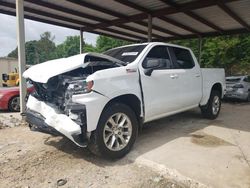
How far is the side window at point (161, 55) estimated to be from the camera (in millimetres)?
4784

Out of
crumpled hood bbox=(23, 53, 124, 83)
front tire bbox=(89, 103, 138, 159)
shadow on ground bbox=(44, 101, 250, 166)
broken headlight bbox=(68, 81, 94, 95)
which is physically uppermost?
crumpled hood bbox=(23, 53, 124, 83)

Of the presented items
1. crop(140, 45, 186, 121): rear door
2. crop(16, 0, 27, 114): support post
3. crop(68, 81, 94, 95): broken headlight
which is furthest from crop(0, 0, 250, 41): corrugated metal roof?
crop(68, 81, 94, 95): broken headlight

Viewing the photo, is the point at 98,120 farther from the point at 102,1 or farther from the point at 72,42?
the point at 72,42

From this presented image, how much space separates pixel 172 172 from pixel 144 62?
203 cm

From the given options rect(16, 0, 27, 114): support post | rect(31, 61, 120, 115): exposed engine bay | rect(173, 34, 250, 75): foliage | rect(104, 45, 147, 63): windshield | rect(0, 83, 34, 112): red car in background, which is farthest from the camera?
rect(173, 34, 250, 75): foliage

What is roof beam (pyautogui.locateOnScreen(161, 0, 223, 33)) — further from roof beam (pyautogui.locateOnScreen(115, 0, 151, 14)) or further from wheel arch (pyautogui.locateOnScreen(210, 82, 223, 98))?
wheel arch (pyautogui.locateOnScreen(210, 82, 223, 98))

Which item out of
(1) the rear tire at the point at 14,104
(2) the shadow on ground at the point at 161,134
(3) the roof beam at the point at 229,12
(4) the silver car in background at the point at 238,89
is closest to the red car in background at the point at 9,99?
(1) the rear tire at the point at 14,104

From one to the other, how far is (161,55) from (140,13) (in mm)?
5569

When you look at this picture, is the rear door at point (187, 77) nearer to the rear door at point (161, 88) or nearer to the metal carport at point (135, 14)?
the rear door at point (161, 88)

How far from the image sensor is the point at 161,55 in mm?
5066

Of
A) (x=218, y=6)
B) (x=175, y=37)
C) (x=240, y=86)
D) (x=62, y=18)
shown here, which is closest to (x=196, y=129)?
(x=218, y=6)

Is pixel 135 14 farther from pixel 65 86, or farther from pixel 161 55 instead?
pixel 65 86

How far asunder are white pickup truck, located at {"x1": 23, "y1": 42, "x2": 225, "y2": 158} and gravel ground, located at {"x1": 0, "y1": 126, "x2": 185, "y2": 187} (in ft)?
1.04

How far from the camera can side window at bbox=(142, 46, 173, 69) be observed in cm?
478
